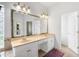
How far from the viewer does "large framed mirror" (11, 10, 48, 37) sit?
54.1 inches

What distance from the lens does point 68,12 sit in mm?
1450

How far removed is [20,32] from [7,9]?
368 mm

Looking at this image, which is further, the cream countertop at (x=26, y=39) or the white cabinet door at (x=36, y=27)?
the white cabinet door at (x=36, y=27)

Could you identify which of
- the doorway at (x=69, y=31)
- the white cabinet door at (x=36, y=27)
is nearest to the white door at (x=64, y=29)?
the doorway at (x=69, y=31)

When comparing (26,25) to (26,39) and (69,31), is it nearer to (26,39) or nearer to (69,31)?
(26,39)

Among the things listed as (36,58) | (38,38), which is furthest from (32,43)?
(36,58)

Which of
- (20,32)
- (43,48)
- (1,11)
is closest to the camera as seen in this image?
(1,11)

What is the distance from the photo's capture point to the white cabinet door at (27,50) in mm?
1352

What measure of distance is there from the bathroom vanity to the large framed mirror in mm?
73

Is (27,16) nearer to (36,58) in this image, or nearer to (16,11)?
(16,11)

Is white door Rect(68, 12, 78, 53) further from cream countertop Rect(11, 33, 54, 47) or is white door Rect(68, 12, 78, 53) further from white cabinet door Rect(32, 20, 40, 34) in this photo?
white cabinet door Rect(32, 20, 40, 34)

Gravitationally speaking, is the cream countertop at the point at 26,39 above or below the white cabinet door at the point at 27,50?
above

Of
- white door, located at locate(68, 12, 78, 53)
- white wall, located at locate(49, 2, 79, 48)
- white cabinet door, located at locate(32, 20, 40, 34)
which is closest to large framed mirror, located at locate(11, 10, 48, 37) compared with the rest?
white cabinet door, located at locate(32, 20, 40, 34)

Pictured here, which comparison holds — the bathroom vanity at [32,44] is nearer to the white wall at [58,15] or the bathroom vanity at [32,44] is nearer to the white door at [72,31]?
the white wall at [58,15]
